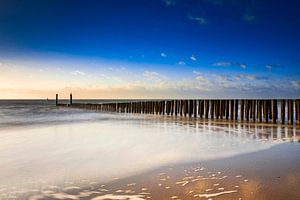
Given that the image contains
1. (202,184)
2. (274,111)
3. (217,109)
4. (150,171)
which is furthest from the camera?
(217,109)

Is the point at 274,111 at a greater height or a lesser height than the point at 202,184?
greater

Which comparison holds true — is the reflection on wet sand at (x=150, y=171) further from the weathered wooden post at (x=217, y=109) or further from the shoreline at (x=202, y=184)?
the weathered wooden post at (x=217, y=109)

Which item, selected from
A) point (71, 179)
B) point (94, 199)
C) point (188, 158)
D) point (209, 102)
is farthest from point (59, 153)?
point (209, 102)

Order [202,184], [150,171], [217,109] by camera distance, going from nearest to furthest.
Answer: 1. [202,184]
2. [150,171]
3. [217,109]

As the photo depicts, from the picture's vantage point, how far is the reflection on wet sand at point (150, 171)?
320 centimetres

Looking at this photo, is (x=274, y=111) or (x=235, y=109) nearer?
(x=274, y=111)

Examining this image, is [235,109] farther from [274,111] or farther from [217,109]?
[274,111]

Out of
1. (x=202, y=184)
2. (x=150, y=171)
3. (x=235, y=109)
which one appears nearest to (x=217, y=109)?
(x=235, y=109)

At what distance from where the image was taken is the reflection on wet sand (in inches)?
126

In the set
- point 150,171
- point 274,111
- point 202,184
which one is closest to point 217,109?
point 274,111

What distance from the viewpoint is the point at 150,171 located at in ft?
→ 13.9

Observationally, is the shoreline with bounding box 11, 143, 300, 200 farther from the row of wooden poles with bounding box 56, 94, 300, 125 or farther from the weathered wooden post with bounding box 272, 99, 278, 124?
the weathered wooden post with bounding box 272, 99, 278, 124

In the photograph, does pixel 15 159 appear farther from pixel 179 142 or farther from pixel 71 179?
pixel 179 142

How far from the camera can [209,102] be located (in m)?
17.2
